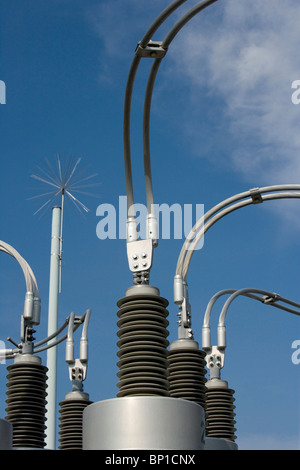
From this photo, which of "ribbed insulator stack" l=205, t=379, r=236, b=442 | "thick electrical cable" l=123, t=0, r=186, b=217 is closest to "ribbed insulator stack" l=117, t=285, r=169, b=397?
"thick electrical cable" l=123, t=0, r=186, b=217

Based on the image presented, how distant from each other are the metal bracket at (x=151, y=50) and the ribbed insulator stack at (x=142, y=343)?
121 inches

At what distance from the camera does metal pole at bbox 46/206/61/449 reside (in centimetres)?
2867

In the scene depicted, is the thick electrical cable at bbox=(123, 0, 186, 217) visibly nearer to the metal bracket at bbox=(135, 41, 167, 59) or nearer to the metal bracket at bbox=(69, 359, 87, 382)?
the metal bracket at bbox=(135, 41, 167, 59)

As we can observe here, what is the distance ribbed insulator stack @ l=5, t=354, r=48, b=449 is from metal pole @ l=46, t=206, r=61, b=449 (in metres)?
11.6

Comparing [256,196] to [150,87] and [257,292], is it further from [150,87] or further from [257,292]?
[150,87]

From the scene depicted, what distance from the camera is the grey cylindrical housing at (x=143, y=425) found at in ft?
29.2

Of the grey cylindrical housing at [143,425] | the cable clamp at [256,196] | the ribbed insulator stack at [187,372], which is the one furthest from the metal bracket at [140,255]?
the cable clamp at [256,196]

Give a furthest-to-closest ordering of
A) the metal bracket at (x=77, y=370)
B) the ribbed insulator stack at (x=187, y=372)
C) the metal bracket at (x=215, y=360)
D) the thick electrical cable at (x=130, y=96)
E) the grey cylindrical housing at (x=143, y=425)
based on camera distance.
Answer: the metal bracket at (x=77, y=370) < the metal bracket at (x=215, y=360) < the ribbed insulator stack at (x=187, y=372) < the thick electrical cable at (x=130, y=96) < the grey cylindrical housing at (x=143, y=425)

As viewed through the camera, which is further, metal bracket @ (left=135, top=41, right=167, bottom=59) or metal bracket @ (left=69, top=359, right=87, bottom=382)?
metal bracket @ (left=69, top=359, right=87, bottom=382)

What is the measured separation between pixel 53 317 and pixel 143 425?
929 inches

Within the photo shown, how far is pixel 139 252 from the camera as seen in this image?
10828mm

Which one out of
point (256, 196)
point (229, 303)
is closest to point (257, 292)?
point (229, 303)

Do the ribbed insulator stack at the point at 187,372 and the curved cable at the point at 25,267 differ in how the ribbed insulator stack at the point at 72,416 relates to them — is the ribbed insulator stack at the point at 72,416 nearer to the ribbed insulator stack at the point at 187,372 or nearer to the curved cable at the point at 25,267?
the curved cable at the point at 25,267
